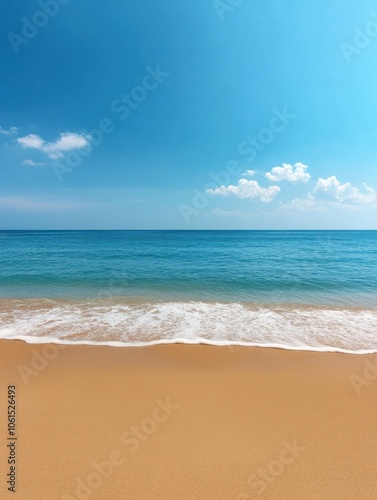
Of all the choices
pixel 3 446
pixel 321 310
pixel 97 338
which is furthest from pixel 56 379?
pixel 321 310

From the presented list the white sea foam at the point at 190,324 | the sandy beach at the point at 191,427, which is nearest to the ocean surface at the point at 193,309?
the white sea foam at the point at 190,324

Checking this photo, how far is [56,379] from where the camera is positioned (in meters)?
5.23

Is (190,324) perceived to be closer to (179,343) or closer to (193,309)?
(179,343)

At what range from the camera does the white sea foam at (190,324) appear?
287 inches

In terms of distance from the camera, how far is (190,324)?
8.67 metres

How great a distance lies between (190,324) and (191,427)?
15.7 feet

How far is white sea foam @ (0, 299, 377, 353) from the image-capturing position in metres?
7.30

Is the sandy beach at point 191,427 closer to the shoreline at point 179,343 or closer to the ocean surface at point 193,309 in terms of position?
the shoreline at point 179,343

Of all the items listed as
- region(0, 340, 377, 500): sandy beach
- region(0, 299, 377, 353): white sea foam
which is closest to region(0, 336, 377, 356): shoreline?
region(0, 299, 377, 353): white sea foam

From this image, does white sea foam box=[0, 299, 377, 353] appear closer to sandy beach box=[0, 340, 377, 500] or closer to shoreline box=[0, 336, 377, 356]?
shoreline box=[0, 336, 377, 356]

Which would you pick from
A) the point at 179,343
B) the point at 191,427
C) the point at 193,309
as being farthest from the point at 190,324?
the point at 191,427

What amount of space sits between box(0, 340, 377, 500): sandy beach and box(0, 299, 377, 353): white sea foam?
114 centimetres

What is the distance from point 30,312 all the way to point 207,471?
31.9 feet

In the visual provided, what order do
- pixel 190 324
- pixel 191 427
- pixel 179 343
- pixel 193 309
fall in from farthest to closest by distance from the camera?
pixel 193 309
pixel 190 324
pixel 179 343
pixel 191 427
